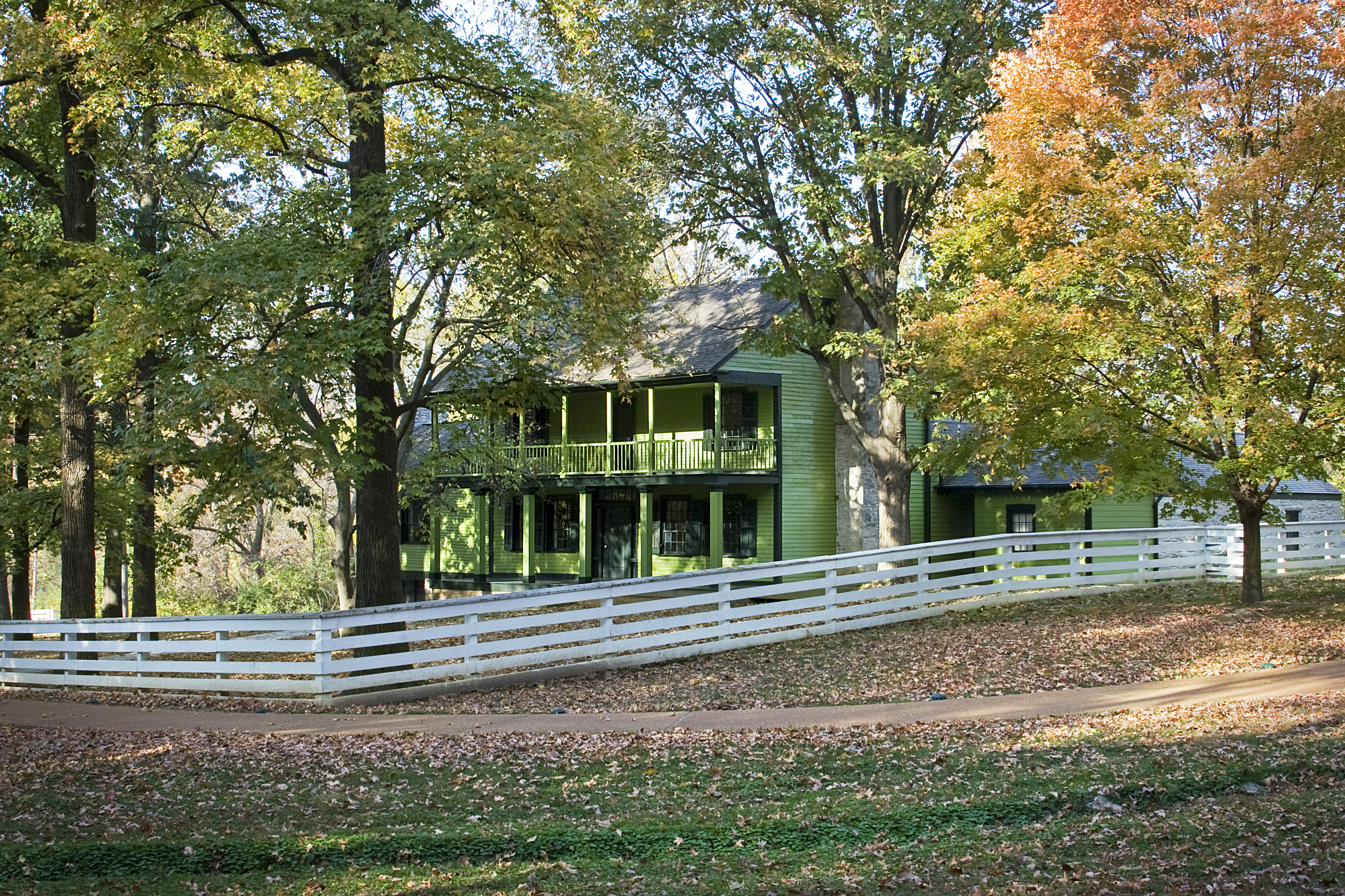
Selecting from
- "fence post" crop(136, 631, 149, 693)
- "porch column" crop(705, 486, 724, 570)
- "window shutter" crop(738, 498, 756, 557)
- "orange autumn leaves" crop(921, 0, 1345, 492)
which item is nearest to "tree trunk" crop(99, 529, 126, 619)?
"fence post" crop(136, 631, 149, 693)

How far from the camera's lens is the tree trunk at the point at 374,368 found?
13.5 m

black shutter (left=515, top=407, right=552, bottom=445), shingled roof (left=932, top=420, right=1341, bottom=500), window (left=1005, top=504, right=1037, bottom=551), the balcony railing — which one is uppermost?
black shutter (left=515, top=407, right=552, bottom=445)

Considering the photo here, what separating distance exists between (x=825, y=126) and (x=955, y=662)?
1080cm

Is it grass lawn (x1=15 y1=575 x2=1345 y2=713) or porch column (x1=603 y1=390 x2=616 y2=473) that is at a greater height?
porch column (x1=603 y1=390 x2=616 y2=473)

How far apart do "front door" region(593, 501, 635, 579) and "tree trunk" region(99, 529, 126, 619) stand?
472 inches

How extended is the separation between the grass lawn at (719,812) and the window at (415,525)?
22291 mm

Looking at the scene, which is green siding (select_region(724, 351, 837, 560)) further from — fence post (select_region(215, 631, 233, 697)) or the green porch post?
fence post (select_region(215, 631, 233, 697))

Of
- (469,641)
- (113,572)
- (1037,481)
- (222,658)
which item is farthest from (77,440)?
(1037,481)

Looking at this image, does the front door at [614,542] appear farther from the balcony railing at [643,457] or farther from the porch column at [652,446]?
the porch column at [652,446]

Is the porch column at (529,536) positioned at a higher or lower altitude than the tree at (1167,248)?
lower

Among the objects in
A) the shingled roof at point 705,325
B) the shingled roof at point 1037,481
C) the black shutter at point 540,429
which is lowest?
the shingled roof at point 1037,481

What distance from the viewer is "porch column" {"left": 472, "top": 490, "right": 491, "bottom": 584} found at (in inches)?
1278

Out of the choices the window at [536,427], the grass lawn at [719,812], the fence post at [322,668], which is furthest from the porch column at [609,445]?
the grass lawn at [719,812]

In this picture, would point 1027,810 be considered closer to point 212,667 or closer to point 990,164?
point 212,667
